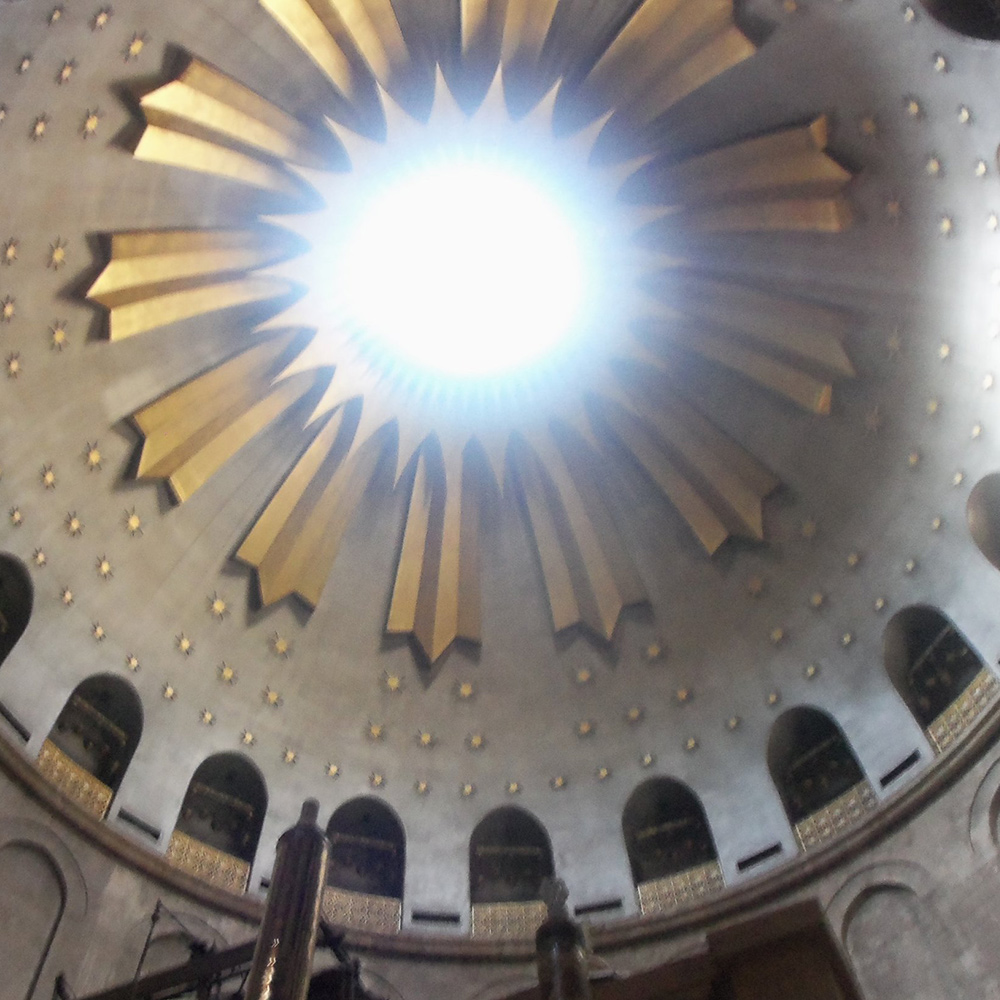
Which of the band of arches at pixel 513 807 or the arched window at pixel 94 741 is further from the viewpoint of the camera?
the band of arches at pixel 513 807

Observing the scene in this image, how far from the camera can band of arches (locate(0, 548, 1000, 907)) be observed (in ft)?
45.6

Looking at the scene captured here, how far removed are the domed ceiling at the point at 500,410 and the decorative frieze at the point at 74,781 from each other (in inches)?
17.1

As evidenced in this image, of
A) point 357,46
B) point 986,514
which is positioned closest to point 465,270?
point 357,46

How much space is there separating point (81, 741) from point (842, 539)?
1208cm

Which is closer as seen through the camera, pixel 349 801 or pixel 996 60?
pixel 996 60

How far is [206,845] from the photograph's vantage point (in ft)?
46.4

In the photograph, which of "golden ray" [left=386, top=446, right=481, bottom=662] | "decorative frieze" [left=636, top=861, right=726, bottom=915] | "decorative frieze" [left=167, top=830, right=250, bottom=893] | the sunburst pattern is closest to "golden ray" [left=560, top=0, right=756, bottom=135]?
the sunburst pattern

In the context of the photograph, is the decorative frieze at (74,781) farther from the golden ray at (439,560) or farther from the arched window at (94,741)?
the golden ray at (439,560)

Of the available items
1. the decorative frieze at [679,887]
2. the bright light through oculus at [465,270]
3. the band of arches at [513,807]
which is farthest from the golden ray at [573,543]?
the decorative frieze at [679,887]

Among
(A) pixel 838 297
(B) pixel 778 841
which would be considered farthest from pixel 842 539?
(B) pixel 778 841

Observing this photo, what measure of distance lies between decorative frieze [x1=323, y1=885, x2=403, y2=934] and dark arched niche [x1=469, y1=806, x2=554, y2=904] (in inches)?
49.9

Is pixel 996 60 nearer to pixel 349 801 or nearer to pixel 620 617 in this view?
pixel 620 617

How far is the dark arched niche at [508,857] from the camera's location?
1521 centimetres

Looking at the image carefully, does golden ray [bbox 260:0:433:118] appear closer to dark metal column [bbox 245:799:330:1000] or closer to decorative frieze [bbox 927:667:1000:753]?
dark metal column [bbox 245:799:330:1000]
